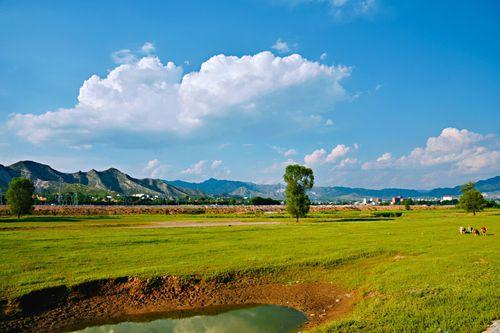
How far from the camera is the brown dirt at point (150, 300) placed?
1659 centimetres

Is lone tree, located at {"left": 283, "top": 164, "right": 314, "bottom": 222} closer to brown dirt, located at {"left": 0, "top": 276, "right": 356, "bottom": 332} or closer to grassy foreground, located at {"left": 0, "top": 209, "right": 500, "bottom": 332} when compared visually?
grassy foreground, located at {"left": 0, "top": 209, "right": 500, "bottom": 332}

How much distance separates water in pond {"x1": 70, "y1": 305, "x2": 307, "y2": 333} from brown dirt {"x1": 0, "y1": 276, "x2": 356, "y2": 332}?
2.53 feet

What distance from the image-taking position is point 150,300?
19.2 metres

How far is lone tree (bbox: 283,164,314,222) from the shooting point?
77.8 metres

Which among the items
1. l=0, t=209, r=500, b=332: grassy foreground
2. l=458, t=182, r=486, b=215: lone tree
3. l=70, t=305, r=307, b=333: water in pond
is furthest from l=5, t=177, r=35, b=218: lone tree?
l=458, t=182, r=486, b=215: lone tree

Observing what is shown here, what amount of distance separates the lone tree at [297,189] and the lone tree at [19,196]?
6667 cm

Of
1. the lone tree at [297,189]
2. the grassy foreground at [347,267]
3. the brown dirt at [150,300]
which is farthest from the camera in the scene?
the lone tree at [297,189]

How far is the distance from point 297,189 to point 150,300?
2450 inches

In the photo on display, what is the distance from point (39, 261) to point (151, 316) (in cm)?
1344

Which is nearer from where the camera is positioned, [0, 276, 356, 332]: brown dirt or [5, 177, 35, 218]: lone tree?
[0, 276, 356, 332]: brown dirt

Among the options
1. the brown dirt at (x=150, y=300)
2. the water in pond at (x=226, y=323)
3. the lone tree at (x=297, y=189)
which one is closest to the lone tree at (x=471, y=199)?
the lone tree at (x=297, y=189)

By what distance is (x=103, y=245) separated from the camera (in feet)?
111

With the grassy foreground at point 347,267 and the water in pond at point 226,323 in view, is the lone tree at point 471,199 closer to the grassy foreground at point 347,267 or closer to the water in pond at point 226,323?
the grassy foreground at point 347,267

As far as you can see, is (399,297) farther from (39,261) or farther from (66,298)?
(39,261)
